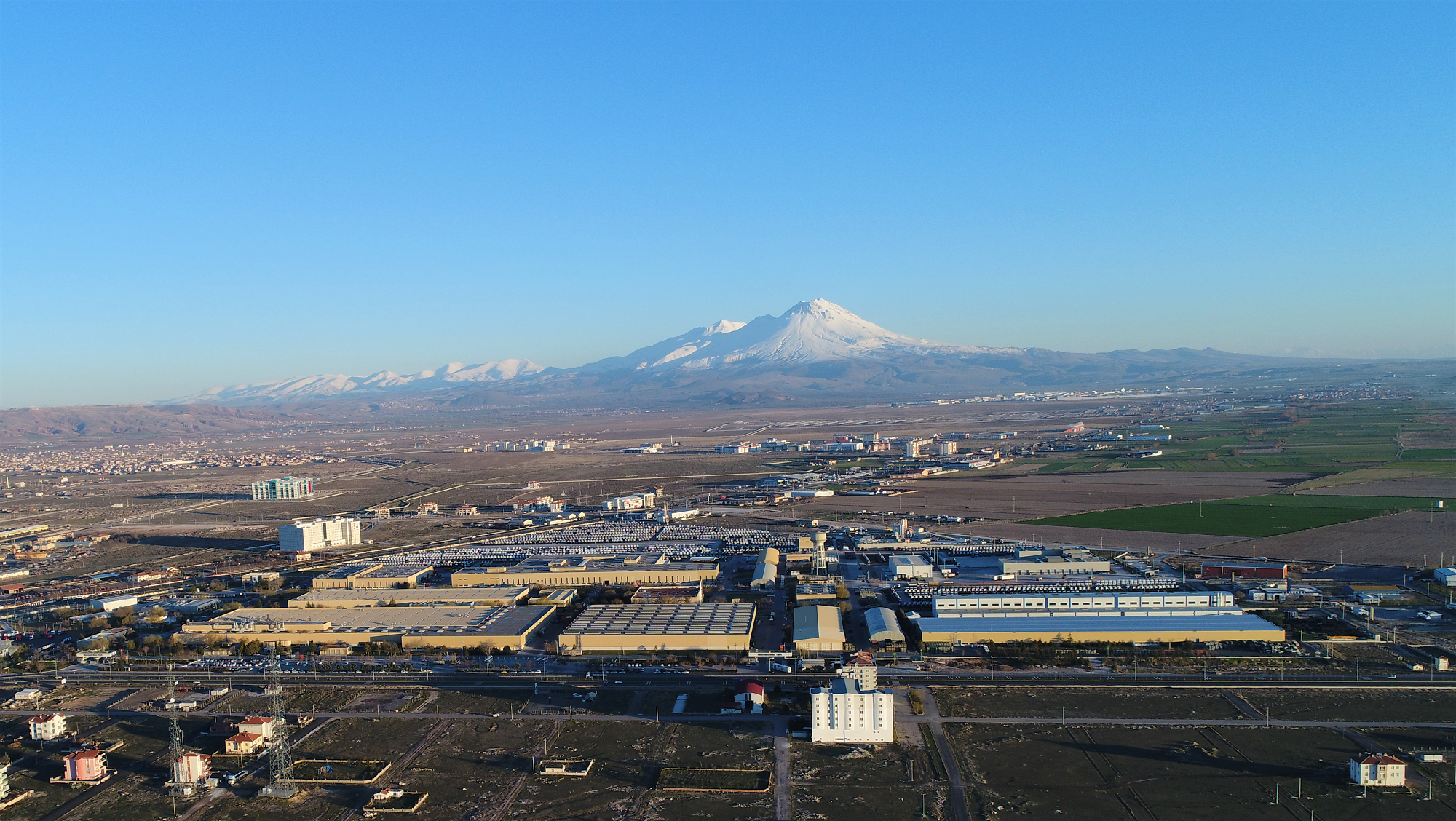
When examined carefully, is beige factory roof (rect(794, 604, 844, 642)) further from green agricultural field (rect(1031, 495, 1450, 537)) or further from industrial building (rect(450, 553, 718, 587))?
green agricultural field (rect(1031, 495, 1450, 537))

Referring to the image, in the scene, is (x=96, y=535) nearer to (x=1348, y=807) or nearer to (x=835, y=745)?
(x=835, y=745)

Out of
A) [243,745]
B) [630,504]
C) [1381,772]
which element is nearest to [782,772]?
[1381,772]

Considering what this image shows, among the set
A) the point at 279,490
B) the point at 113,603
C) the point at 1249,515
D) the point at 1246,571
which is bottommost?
the point at 1246,571

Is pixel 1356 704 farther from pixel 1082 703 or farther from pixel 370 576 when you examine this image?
pixel 370 576

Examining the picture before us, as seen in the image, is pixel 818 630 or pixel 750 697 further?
pixel 818 630

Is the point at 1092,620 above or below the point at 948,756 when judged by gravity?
above

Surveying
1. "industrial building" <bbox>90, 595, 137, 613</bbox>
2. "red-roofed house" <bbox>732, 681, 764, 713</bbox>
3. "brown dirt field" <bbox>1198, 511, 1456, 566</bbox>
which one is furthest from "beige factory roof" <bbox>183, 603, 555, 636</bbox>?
"brown dirt field" <bbox>1198, 511, 1456, 566</bbox>
